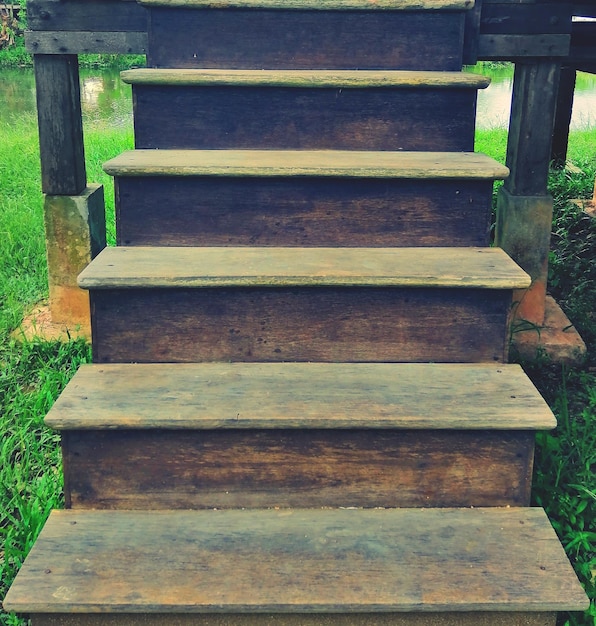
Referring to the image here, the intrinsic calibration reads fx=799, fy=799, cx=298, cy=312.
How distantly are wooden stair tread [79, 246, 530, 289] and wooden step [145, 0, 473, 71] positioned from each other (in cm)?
68

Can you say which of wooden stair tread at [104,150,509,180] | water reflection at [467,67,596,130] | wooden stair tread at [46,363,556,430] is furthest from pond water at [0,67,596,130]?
wooden stair tread at [46,363,556,430]

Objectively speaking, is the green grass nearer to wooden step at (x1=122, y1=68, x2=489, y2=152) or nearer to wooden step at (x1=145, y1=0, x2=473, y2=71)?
wooden step at (x1=122, y1=68, x2=489, y2=152)

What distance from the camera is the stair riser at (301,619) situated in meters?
1.44

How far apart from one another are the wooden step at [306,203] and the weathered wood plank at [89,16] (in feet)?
3.12

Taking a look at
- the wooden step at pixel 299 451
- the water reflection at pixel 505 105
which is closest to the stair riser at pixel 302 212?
the wooden step at pixel 299 451

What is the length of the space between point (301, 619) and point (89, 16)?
2235mm

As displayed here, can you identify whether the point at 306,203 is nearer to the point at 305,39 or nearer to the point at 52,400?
the point at 305,39

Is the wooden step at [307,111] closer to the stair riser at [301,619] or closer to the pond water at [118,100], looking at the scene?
the stair riser at [301,619]

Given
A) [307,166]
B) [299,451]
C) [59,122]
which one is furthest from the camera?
[59,122]

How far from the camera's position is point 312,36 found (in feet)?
7.79

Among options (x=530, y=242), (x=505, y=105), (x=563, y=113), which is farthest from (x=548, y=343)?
(x=505, y=105)

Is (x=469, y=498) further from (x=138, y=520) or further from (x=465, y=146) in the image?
(x=465, y=146)

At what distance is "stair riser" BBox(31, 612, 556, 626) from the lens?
1441 millimetres

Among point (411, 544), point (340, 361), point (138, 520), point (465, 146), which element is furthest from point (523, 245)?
point (138, 520)
